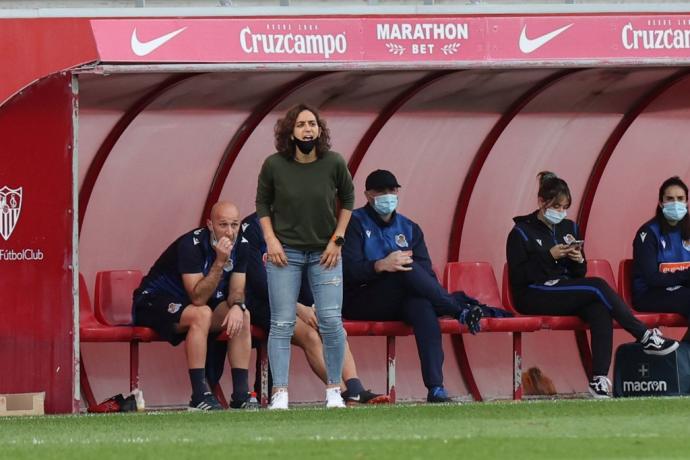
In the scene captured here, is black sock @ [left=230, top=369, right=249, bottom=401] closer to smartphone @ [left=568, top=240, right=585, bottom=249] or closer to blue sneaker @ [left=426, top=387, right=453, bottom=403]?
blue sneaker @ [left=426, top=387, right=453, bottom=403]

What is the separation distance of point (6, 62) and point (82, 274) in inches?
93.2

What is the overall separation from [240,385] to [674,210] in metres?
3.41

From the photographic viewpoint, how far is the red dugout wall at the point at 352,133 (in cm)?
1006

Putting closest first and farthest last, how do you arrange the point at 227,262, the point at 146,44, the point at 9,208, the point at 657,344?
the point at 146,44
the point at 9,208
the point at 227,262
the point at 657,344

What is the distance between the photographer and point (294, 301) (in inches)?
390

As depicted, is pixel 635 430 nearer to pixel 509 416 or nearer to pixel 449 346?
pixel 509 416

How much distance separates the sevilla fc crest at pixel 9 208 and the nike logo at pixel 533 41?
10.3ft

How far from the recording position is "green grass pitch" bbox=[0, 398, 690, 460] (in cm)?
738

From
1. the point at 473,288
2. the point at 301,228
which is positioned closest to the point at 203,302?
the point at 301,228

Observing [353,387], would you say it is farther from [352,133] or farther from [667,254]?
[667,254]

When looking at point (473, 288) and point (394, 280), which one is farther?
point (473, 288)

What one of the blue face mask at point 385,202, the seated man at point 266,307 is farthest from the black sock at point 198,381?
the blue face mask at point 385,202

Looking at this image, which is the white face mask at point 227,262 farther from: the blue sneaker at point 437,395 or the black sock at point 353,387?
the blue sneaker at point 437,395

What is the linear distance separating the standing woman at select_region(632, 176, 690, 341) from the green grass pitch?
1963mm
